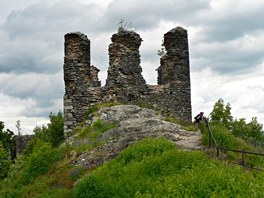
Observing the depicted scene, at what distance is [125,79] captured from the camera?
20.5 m

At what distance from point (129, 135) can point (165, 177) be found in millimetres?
5170

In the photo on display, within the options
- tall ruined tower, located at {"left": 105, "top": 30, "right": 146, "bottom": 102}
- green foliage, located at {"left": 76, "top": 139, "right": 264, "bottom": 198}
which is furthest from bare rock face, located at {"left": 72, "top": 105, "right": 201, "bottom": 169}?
tall ruined tower, located at {"left": 105, "top": 30, "right": 146, "bottom": 102}

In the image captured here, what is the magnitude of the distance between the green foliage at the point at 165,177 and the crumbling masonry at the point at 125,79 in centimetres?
775

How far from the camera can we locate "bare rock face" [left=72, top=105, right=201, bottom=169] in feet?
45.5

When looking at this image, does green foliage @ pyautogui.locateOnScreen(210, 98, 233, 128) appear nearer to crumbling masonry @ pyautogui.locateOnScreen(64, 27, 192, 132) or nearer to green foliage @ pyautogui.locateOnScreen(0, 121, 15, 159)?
crumbling masonry @ pyautogui.locateOnScreen(64, 27, 192, 132)

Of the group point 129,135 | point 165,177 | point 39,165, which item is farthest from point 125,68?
point 165,177

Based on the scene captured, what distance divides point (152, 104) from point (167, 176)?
11022mm

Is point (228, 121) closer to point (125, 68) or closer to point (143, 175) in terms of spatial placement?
point (125, 68)

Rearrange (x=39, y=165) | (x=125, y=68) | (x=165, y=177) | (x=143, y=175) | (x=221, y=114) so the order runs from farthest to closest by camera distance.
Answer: (x=221, y=114) < (x=125, y=68) < (x=39, y=165) < (x=143, y=175) < (x=165, y=177)

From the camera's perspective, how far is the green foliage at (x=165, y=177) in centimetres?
857

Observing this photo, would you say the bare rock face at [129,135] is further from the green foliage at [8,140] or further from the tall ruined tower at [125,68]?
the green foliage at [8,140]

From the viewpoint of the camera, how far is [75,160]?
14.6m

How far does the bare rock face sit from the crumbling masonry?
199 centimetres

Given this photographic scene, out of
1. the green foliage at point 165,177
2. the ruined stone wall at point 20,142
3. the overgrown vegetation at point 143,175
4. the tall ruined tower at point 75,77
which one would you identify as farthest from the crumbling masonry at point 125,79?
the ruined stone wall at point 20,142
